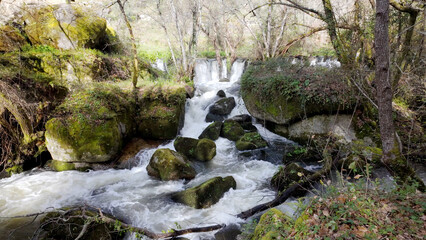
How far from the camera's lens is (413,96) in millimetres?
7289

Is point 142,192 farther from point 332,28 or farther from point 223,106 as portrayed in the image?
point 332,28

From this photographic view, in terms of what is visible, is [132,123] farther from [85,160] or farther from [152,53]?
[152,53]

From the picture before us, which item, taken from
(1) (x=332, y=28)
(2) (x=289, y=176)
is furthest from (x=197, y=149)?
(1) (x=332, y=28)

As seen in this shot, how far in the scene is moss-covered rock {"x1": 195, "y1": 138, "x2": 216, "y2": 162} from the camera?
7.83m

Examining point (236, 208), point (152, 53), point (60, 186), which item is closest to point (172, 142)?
point (60, 186)

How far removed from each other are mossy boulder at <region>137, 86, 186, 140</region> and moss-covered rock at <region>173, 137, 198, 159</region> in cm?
117

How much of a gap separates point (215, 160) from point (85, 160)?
188 inches

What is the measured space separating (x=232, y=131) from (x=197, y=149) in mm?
2182

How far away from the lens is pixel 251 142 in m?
8.52

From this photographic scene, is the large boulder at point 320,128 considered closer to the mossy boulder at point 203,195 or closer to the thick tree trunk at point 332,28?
the thick tree trunk at point 332,28

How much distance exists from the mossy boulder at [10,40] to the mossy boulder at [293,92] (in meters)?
9.99

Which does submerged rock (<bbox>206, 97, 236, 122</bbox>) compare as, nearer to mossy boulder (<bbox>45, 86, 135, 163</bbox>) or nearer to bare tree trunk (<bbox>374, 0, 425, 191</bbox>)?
mossy boulder (<bbox>45, 86, 135, 163</bbox>)

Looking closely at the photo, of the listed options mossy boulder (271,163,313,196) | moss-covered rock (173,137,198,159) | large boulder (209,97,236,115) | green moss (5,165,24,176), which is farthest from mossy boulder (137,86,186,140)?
mossy boulder (271,163,313,196)

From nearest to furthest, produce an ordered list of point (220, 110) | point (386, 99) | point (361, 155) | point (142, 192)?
→ point (386, 99), point (361, 155), point (142, 192), point (220, 110)
